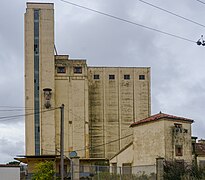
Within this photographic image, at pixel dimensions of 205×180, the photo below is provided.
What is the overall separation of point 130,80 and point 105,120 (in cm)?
838

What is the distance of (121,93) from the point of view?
88.6 metres

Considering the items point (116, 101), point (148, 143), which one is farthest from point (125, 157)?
point (116, 101)

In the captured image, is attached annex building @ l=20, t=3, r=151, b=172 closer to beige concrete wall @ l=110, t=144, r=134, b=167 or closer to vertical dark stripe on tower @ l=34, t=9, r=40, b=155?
vertical dark stripe on tower @ l=34, t=9, r=40, b=155

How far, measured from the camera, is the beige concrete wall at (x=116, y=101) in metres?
86.1

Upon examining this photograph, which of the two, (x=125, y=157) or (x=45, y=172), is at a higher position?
(x=125, y=157)

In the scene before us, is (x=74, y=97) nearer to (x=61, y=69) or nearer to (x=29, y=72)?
(x=61, y=69)

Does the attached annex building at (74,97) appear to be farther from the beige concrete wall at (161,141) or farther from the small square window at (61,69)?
the beige concrete wall at (161,141)

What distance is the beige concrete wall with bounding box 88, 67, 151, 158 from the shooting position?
86.1 m

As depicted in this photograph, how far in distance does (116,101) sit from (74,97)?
10.7 m

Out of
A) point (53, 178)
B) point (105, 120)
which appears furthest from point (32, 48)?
point (53, 178)

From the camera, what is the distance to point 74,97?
263ft

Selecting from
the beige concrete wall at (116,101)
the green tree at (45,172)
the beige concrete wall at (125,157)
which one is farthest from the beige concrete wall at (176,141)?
the beige concrete wall at (116,101)

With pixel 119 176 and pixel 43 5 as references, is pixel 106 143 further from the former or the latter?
pixel 119 176

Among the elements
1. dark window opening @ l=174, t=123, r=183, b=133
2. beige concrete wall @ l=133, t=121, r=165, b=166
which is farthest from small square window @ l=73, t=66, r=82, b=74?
dark window opening @ l=174, t=123, r=183, b=133
